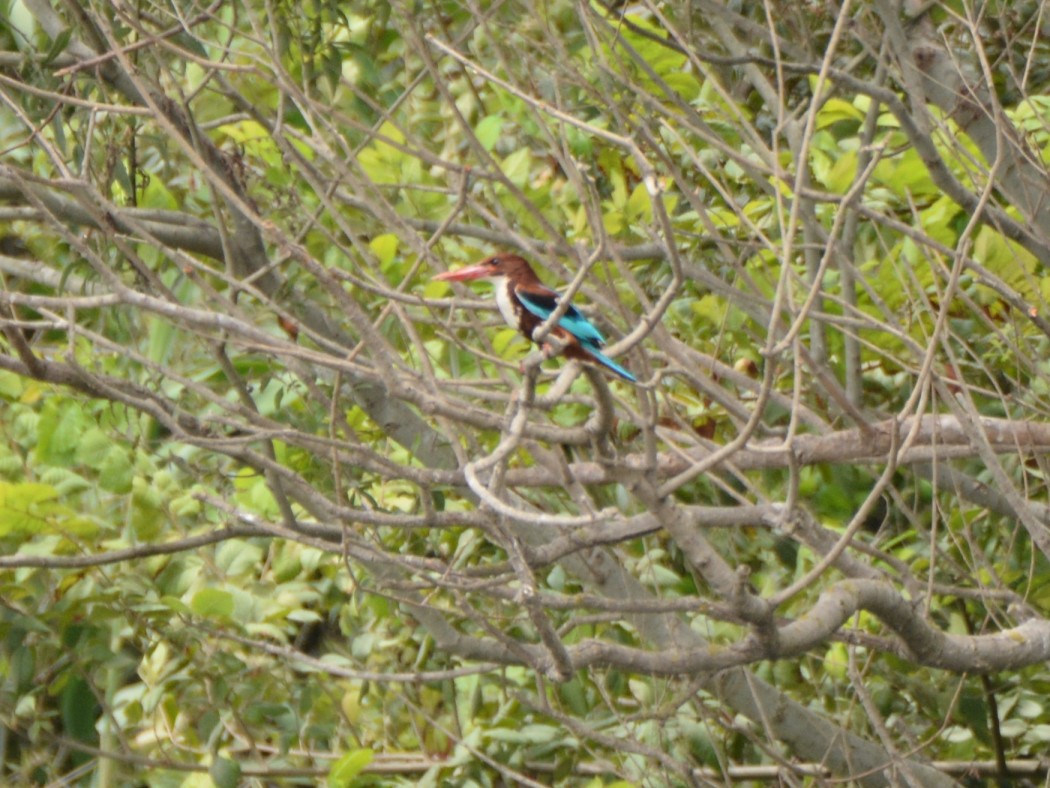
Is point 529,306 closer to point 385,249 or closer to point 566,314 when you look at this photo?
point 566,314

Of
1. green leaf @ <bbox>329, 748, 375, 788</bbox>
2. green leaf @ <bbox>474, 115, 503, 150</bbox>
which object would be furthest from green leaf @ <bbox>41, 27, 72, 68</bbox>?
green leaf @ <bbox>329, 748, 375, 788</bbox>

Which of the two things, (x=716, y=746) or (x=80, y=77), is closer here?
(x=80, y=77)

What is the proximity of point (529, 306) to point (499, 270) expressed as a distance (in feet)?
1.10

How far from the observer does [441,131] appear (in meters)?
5.65

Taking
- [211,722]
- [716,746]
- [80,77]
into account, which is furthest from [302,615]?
[80,77]

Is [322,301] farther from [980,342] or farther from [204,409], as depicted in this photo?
[980,342]

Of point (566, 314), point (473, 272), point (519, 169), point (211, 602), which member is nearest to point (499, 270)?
point (473, 272)

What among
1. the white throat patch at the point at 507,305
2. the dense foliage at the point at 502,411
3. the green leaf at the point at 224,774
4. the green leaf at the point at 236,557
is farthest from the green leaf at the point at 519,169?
the green leaf at the point at 224,774

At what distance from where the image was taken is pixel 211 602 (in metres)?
3.54

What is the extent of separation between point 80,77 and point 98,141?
25cm

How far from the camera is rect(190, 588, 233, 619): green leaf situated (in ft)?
11.6

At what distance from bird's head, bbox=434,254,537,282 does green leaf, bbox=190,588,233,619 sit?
3.05ft

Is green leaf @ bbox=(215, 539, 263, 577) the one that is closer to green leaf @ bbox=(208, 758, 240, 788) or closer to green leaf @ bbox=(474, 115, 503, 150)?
green leaf @ bbox=(208, 758, 240, 788)

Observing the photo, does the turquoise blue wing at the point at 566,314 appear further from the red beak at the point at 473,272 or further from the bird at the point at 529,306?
the red beak at the point at 473,272
